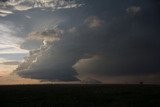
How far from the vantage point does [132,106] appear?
119ft

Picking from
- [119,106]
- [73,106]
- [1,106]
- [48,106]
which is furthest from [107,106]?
[1,106]

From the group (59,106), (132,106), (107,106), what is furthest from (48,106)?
(132,106)

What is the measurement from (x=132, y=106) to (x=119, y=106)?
1.70 m

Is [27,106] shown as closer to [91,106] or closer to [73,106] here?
[73,106]

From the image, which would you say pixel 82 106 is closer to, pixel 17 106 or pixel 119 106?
pixel 119 106

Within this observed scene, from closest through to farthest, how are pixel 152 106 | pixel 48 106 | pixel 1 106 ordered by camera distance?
pixel 152 106, pixel 48 106, pixel 1 106

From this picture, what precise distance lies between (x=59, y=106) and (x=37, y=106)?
2.86m

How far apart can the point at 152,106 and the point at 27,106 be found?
637 inches

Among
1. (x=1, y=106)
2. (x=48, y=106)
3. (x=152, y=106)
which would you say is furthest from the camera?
(x=1, y=106)

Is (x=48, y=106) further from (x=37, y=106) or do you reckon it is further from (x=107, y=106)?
(x=107, y=106)

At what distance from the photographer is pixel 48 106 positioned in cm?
3797

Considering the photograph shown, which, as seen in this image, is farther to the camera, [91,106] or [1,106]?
[1,106]

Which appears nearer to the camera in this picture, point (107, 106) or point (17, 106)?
point (107, 106)

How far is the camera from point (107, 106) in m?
36.4
